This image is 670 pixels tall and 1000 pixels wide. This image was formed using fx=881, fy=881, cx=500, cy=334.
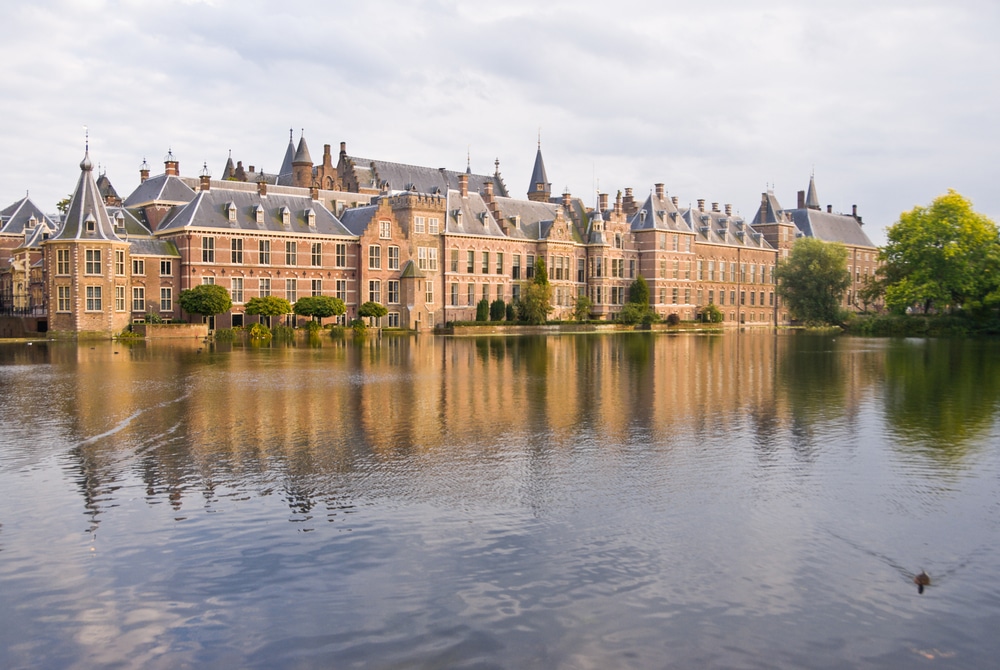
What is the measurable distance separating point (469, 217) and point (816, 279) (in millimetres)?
30789

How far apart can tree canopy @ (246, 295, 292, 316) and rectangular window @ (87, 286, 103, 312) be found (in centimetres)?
933

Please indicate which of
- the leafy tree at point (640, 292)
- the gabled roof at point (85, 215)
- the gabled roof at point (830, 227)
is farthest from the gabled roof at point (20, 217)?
the gabled roof at point (830, 227)

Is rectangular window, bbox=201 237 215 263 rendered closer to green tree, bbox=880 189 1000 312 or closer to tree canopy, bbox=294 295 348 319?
tree canopy, bbox=294 295 348 319

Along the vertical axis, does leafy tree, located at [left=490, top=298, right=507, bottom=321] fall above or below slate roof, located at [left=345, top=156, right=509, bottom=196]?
below

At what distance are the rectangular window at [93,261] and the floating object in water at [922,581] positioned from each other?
55283mm

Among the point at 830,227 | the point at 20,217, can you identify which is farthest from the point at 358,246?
the point at 830,227

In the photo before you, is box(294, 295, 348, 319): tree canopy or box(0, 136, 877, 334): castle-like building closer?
box(0, 136, 877, 334): castle-like building

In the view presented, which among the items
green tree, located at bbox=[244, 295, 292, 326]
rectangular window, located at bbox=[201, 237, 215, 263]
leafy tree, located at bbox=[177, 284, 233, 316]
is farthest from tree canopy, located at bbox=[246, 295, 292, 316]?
rectangular window, located at bbox=[201, 237, 215, 263]

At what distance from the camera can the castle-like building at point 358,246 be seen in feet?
188

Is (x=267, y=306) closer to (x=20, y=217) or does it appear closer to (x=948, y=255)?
(x=20, y=217)

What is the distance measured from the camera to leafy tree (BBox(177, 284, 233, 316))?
57344 millimetres

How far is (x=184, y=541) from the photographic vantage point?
34.0ft

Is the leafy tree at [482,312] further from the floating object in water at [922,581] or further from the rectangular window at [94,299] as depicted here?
the floating object in water at [922,581]

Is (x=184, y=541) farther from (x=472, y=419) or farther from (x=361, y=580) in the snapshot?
(x=472, y=419)
